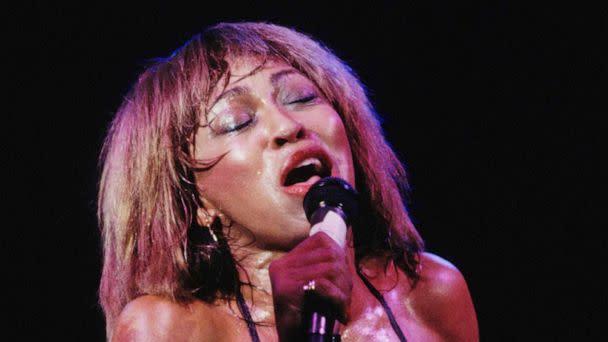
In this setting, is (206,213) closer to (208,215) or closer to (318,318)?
(208,215)

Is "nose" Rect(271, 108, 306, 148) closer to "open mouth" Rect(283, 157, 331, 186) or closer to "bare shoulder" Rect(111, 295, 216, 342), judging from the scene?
"open mouth" Rect(283, 157, 331, 186)

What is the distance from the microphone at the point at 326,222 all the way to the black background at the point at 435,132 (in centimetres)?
163

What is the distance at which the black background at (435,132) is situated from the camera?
2828mm

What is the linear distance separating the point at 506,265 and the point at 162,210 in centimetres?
186

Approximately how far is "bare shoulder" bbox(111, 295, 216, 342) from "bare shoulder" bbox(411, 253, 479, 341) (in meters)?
0.71

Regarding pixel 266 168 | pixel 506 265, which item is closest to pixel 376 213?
pixel 266 168

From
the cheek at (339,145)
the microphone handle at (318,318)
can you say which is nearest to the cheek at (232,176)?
the cheek at (339,145)

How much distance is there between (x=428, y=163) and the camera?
3.17 m

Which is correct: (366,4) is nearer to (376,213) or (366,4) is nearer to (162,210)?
(376,213)

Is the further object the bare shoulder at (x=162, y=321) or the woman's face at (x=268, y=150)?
the woman's face at (x=268, y=150)

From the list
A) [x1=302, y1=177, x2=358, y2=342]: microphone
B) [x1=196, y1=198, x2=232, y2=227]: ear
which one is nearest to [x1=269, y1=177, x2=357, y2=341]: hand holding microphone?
[x1=302, y1=177, x2=358, y2=342]: microphone

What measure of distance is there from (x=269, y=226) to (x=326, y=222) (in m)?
0.51

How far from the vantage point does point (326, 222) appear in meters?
1.28

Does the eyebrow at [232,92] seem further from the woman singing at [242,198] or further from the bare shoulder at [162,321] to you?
the bare shoulder at [162,321]
